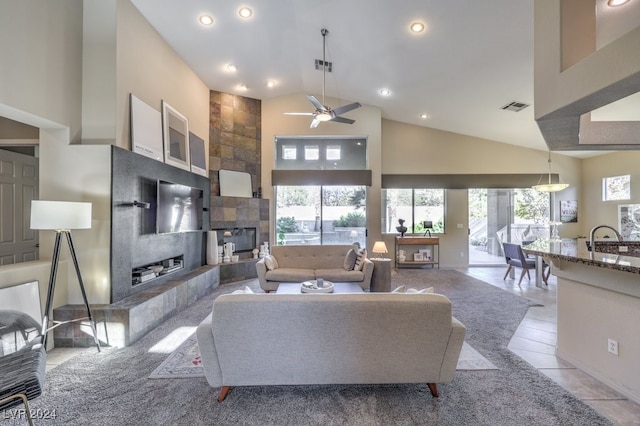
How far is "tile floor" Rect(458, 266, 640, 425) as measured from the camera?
1988 mm

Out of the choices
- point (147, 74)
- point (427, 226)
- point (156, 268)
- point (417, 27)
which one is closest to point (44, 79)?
point (147, 74)

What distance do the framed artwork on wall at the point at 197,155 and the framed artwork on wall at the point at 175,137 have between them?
8.5 inches

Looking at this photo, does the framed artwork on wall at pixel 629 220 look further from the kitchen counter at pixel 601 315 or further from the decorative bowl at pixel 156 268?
the decorative bowl at pixel 156 268

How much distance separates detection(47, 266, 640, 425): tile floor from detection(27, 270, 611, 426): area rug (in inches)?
5.0

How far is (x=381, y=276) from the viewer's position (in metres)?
4.72

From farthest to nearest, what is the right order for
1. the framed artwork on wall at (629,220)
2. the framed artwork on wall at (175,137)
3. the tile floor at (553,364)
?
the framed artwork on wall at (629,220) < the framed artwork on wall at (175,137) < the tile floor at (553,364)

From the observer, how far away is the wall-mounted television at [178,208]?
405cm

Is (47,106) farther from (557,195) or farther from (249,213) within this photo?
(557,195)

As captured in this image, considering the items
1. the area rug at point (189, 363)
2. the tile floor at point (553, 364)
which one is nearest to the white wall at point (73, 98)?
the area rug at point (189, 363)

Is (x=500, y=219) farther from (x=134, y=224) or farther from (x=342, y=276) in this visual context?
(x=134, y=224)

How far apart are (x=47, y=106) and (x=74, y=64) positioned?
27.3 inches

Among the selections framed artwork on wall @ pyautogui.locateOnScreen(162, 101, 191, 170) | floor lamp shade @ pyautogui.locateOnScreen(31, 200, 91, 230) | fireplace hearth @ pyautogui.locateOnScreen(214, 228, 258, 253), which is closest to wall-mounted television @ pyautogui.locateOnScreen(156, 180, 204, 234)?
framed artwork on wall @ pyautogui.locateOnScreen(162, 101, 191, 170)

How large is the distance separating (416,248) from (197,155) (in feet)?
19.3

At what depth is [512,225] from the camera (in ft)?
25.1
